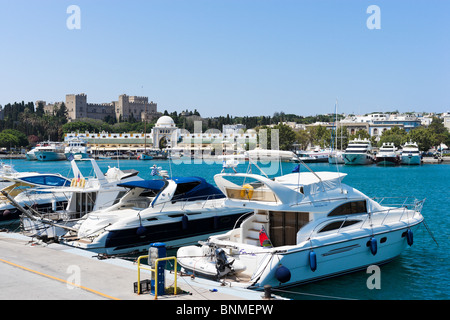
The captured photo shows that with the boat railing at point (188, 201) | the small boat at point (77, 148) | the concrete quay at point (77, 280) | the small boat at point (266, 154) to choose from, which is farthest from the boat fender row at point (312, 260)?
the small boat at point (77, 148)

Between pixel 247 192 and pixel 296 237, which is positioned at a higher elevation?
pixel 247 192

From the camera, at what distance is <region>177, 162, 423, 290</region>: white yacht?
15031mm

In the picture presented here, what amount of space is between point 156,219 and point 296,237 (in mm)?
6729

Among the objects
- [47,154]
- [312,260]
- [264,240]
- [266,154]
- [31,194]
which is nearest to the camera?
[312,260]

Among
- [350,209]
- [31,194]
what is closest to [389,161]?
[31,194]

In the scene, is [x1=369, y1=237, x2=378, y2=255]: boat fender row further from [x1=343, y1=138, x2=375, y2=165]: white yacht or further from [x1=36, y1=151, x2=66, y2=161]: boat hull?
[x1=36, y1=151, x2=66, y2=161]: boat hull

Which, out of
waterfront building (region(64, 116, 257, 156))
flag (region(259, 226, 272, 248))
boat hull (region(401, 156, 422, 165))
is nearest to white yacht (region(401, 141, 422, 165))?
boat hull (region(401, 156, 422, 165))

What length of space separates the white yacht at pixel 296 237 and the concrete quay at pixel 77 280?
1.75m

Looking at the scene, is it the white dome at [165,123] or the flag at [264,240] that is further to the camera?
the white dome at [165,123]

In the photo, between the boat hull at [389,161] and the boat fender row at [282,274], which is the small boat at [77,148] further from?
the boat fender row at [282,274]

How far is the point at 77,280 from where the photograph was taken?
1299cm

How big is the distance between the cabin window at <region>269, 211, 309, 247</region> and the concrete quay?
164 inches

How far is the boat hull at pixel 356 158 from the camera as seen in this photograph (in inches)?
4250

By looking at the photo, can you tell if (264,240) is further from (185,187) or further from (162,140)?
(162,140)
